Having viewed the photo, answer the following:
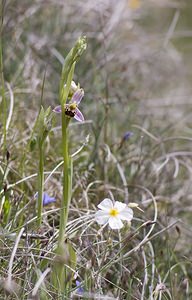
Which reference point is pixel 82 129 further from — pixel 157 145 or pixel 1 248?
pixel 1 248

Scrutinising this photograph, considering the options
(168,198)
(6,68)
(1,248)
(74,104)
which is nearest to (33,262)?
(1,248)

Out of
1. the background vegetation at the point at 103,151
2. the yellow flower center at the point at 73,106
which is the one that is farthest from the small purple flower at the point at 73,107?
the background vegetation at the point at 103,151

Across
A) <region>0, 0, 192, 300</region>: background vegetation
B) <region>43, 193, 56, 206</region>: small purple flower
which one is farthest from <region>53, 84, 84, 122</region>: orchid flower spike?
<region>43, 193, 56, 206</region>: small purple flower

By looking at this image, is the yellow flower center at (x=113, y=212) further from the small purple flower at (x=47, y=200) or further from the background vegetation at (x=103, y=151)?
the small purple flower at (x=47, y=200)

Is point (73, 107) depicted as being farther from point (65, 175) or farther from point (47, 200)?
point (47, 200)

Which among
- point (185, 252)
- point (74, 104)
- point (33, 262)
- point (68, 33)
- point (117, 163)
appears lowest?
point (185, 252)

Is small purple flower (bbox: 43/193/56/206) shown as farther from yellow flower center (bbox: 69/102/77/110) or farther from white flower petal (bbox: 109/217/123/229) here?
yellow flower center (bbox: 69/102/77/110)
